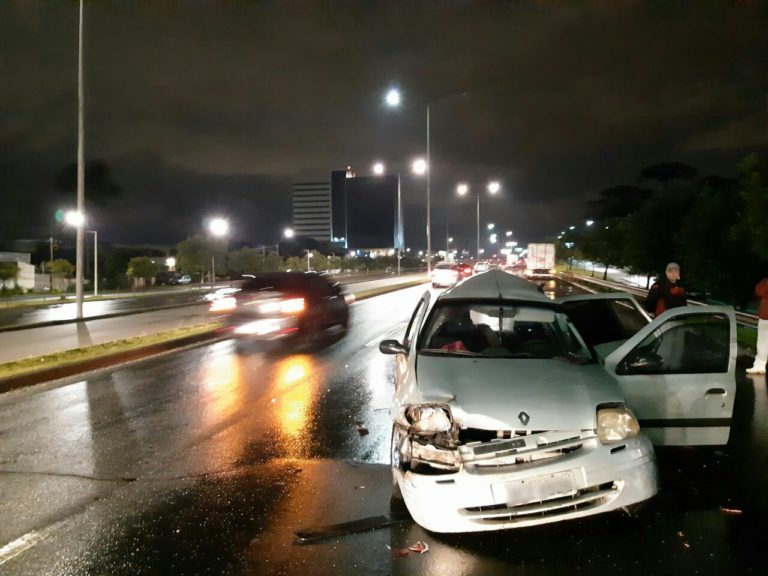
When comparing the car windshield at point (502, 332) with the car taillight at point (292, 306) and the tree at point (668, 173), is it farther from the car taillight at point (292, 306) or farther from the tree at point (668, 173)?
the tree at point (668, 173)

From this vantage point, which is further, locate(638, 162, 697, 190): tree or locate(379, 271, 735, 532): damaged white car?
locate(638, 162, 697, 190): tree

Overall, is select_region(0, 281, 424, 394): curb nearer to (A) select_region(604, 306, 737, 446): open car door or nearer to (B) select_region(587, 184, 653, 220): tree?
(A) select_region(604, 306, 737, 446): open car door

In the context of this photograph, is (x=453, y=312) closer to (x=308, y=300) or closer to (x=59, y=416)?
(x=59, y=416)

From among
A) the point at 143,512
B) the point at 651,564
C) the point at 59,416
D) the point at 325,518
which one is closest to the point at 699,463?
the point at 651,564

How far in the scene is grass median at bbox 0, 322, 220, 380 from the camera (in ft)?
35.0

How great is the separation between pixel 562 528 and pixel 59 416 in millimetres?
6322

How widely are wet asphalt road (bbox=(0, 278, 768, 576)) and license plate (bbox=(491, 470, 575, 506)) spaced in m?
0.39

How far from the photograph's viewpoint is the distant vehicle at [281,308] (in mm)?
15297

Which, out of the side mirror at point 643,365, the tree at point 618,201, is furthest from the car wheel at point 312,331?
the tree at point 618,201

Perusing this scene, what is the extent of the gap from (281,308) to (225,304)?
2.06 meters

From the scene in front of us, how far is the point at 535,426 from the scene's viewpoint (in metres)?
4.02

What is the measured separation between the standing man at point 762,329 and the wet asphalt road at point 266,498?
0.95 metres

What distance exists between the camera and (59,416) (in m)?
7.87

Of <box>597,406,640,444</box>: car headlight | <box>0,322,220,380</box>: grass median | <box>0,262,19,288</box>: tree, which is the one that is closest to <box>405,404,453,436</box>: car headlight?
<box>597,406,640,444</box>: car headlight
